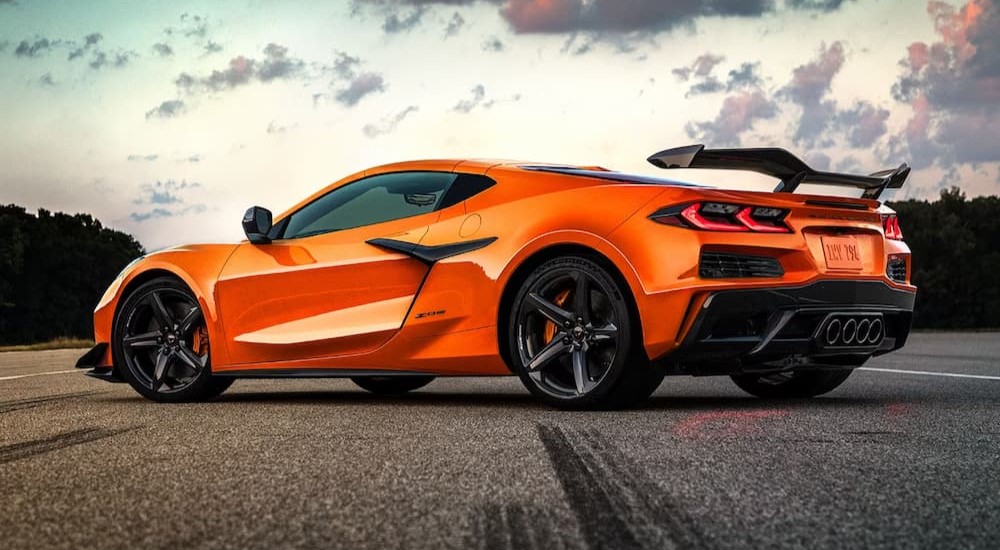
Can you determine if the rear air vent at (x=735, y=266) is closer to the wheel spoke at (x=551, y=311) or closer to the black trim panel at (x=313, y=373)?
the wheel spoke at (x=551, y=311)

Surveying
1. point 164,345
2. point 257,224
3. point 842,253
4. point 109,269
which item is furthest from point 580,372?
point 109,269

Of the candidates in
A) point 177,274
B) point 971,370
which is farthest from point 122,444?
point 971,370

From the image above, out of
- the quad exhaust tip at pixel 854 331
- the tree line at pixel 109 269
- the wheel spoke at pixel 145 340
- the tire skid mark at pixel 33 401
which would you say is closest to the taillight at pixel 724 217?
the quad exhaust tip at pixel 854 331

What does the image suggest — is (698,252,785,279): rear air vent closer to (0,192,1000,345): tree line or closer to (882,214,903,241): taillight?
(882,214,903,241): taillight

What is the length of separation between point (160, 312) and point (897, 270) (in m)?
4.80

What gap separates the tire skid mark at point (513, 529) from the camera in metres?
2.85

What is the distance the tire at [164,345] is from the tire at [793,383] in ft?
11.8

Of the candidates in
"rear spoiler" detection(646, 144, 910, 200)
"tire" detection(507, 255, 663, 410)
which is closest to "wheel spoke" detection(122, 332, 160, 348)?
"tire" detection(507, 255, 663, 410)

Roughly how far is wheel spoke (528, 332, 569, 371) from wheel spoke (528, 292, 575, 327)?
0.25 ft

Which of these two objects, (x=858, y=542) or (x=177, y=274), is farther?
(x=177, y=274)

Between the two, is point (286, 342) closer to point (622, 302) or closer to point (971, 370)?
point (622, 302)

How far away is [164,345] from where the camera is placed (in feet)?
25.0

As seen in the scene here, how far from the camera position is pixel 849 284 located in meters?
5.96

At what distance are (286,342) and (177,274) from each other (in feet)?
3.40
